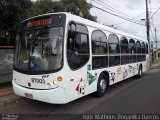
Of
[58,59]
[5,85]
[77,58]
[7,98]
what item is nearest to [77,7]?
[5,85]

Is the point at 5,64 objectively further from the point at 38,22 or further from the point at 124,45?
the point at 124,45

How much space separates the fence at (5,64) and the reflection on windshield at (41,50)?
3.65 meters

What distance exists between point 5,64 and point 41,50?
4.78 meters

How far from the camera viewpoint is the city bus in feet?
19.5

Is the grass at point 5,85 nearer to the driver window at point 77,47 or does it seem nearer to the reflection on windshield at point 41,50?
the reflection on windshield at point 41,50

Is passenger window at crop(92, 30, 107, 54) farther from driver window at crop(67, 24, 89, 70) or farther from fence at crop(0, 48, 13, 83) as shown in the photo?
fence at crop(0, 48, 13, 83)

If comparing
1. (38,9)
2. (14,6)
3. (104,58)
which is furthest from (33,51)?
(38,9)

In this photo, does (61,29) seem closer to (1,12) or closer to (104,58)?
(104,58)

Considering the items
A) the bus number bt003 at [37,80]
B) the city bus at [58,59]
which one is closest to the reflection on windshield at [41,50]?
the city bus at [58,59]

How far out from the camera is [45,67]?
6.08m

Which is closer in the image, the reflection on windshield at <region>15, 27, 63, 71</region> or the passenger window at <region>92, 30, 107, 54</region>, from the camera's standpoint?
the reflection on windshield at <region>15, 27, 63, 71</region>

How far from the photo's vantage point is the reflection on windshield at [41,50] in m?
6.04

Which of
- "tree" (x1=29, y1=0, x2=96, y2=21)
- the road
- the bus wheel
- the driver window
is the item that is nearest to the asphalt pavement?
the road

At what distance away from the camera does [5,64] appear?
10.4 m
